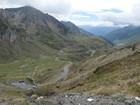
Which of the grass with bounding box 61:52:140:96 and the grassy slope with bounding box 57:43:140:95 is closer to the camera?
the grass with bounding box 61:52:140:96

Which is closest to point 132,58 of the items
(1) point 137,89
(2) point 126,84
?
A: (2) point 126,84

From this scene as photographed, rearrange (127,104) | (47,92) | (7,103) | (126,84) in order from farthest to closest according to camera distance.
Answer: (47,92) < (126,84) < (7,103) < (127,104)

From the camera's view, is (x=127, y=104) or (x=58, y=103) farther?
(x=58, y=103)

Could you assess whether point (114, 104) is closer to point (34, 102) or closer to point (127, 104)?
point (127, 104)

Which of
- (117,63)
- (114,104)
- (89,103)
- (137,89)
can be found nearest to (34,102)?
(89,103)

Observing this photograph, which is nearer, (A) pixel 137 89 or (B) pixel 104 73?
(A) pixel 137 89

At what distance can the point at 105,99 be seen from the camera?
42625mm

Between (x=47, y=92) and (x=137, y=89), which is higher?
(x=137, y=89)

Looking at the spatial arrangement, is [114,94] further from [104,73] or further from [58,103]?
[104,73]

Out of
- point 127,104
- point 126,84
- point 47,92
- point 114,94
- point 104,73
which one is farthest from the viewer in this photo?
point 104,73

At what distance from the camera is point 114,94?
151 ft

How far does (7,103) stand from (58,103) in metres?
6.85

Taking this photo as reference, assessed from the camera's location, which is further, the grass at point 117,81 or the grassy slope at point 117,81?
the grassy slope at point 117,81

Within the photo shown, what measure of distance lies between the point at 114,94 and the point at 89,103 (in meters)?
6.18
